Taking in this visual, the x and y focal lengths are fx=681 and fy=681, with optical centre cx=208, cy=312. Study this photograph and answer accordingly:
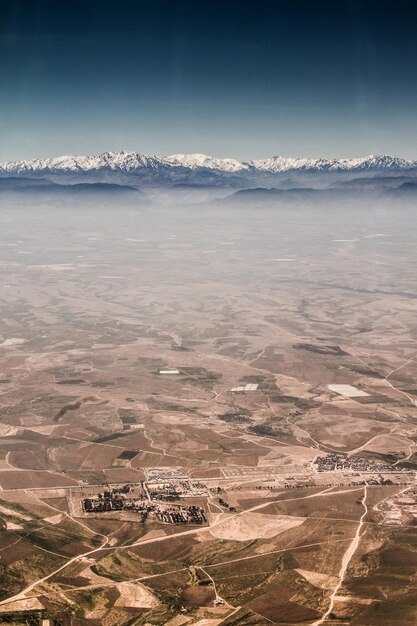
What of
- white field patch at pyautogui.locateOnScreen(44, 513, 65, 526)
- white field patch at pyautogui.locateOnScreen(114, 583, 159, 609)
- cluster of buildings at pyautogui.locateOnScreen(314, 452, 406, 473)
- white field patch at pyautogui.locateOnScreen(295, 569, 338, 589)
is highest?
cluster of buildings at pyautogui.locateOnScreen(314, 452, 406, 473)

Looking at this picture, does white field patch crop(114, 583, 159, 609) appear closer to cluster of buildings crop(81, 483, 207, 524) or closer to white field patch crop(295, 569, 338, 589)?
cluster of buildings crop(81, 483, 207, 524)

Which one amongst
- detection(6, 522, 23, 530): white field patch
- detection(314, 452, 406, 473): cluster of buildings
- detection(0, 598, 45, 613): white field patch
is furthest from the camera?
detection(314, 452, 406, 473): cluster of buildings

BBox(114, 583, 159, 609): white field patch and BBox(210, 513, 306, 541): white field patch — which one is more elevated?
BBox(210, 513, 306, 541): white field patch

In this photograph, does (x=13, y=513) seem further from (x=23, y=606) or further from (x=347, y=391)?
(x=347, y=391)

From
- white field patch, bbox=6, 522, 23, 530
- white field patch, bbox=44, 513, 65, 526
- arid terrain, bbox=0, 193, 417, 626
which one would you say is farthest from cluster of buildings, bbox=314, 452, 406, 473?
white field patch, bbox=6, 522, 23, 530

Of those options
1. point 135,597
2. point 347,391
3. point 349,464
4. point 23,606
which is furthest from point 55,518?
point 347,391

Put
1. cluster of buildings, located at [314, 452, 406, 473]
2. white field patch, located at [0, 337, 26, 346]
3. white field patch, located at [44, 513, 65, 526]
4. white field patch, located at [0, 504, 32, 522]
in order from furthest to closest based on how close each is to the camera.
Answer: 1. white field patch, located at [0, 337, 26, 346]
2. cluster of buildings, located at [314, 452, 406, 473]
3. white field patch, located at [0, 504, 32, 522]
4. white field patch, located at [44, 513, 65, 526]
